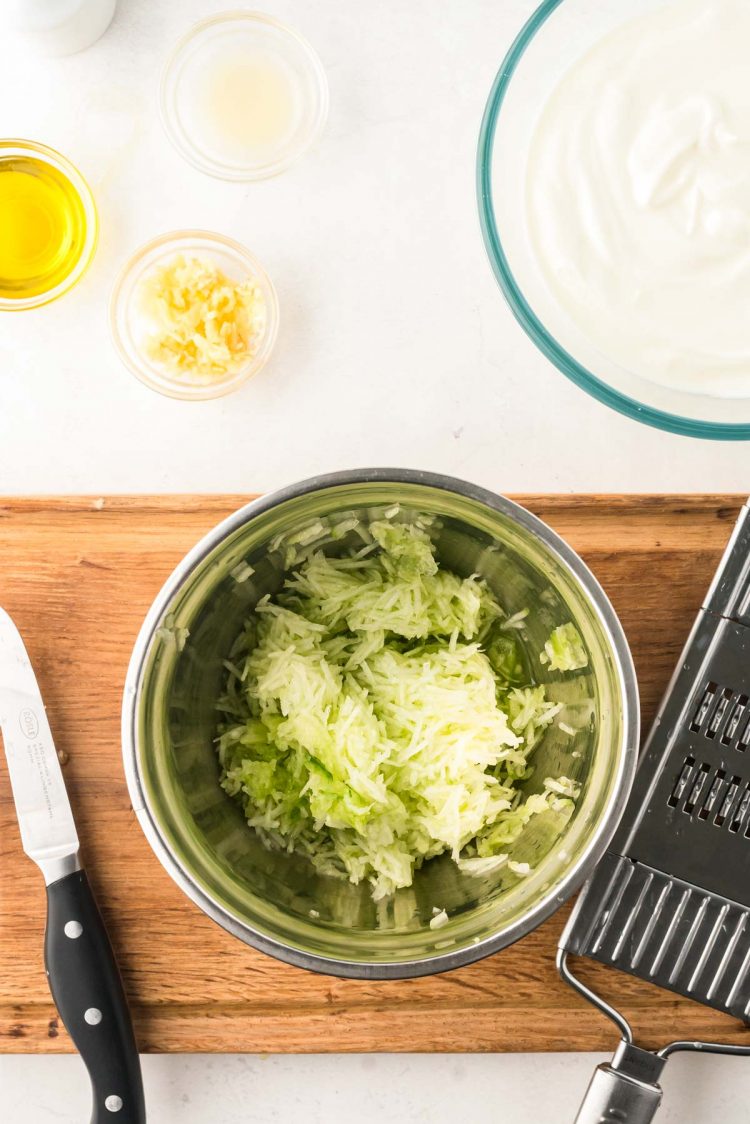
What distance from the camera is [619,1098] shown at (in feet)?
3.71

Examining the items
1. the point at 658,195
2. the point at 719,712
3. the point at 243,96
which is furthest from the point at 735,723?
the point at 243,96

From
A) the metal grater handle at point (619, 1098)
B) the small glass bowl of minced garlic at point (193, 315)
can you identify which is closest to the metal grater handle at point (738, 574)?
the metal grater handle at point (619, 1098)

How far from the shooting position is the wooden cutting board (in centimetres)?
123

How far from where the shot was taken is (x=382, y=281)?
1357mm

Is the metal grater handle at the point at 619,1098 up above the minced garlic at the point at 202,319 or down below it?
below

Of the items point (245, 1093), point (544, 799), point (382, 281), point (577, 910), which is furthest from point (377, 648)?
point (245, 1093)

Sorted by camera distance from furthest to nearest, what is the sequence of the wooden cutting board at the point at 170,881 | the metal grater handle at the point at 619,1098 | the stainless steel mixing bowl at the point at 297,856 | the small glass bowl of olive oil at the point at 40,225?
1. the small glass bowl of olive oil at the point at 40,225
2. the wooden cutting board at the point at 170,881
3. the metal grater handle at the point at 619,1098
4. the stainless steel mixing bowl at the point at 297,856

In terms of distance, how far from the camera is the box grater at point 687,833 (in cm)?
115

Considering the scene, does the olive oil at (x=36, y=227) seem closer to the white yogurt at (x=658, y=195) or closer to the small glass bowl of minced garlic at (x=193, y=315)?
the small glass bowl of minced garlic at (x=193, y=315)

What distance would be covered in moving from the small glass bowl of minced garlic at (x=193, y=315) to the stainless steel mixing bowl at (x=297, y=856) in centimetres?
36

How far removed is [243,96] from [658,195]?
66 centimetres

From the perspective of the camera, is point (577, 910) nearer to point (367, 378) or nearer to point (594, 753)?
point (594, 753)

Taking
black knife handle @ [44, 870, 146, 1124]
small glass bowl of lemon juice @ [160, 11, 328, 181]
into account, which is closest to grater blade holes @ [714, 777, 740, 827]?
black knife handle @ [44, 870, 146, 1124]

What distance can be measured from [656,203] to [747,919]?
0.93 meters
